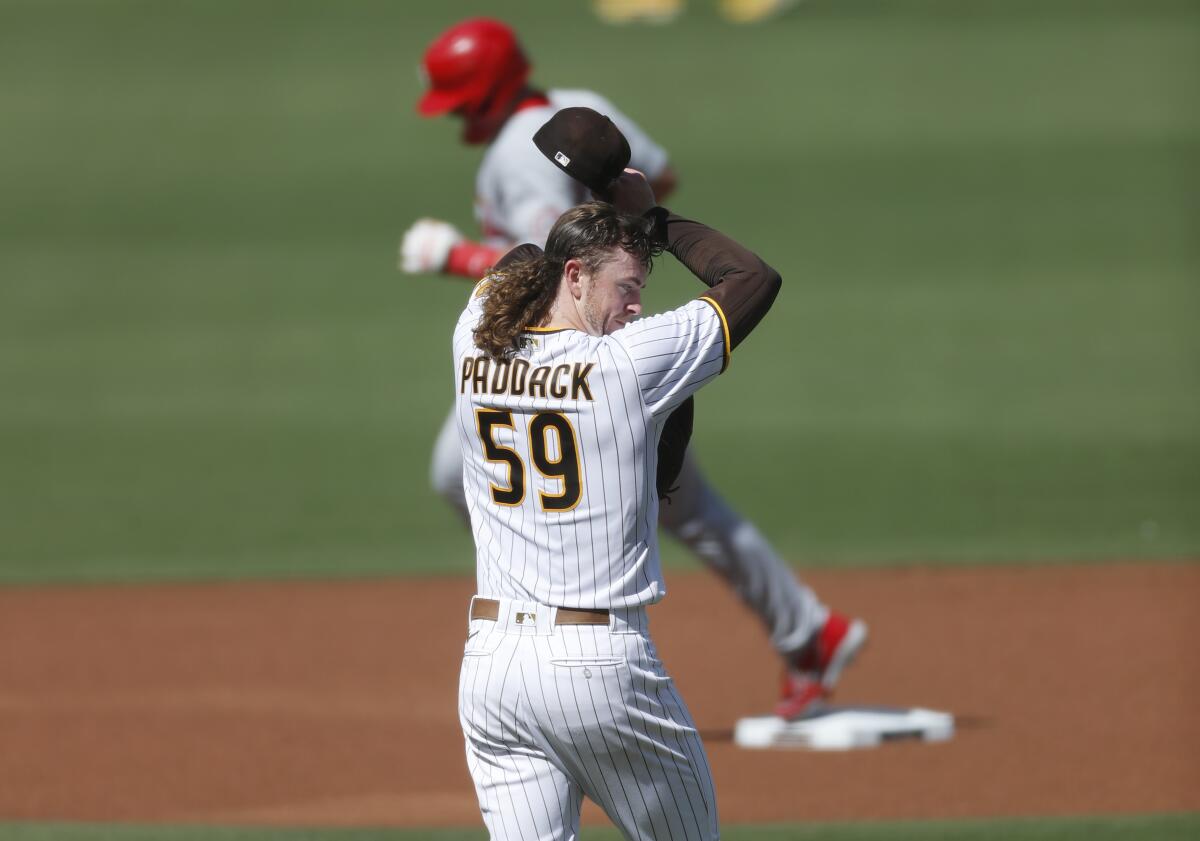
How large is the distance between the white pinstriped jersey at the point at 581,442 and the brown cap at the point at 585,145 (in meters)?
0.38

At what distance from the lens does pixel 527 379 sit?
3.18 metres

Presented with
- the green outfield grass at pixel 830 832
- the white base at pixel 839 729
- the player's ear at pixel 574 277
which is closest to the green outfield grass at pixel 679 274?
the white base at pixel 839 729

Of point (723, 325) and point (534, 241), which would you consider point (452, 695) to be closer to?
point (534, 241)

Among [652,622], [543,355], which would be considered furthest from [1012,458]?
[543,355]

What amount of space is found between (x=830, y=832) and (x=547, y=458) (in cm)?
223

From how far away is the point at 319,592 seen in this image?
830 centimetres

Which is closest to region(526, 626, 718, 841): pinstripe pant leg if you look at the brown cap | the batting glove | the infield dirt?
the brown cap

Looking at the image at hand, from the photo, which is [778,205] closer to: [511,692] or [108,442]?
[108,442]

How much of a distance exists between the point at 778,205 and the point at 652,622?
30.3 ft

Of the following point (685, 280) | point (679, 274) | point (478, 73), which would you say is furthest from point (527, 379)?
point (679, 274)

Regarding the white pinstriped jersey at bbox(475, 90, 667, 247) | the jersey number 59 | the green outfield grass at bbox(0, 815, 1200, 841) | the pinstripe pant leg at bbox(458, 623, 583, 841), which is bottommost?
the green outfield grass at bbox(0, 815, 1200, 841)

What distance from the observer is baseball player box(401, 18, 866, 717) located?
5.63 meters

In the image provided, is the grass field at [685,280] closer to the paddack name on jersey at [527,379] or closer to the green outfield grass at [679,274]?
the green outfield grass at [679,274]

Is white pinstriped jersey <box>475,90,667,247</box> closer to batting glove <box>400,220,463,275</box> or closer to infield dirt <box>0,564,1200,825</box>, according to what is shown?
batting glove <box>400,220,463,275</box>
